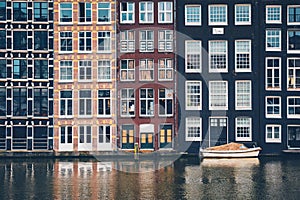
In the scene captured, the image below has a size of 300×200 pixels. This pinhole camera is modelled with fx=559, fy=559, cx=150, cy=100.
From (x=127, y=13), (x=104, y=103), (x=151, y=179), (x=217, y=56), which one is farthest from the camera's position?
(x=127, y=13)

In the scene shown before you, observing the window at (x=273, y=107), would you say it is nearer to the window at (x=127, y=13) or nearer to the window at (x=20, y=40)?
the window at (x=127, y=13)

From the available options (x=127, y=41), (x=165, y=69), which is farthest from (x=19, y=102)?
(x=165, y=69)

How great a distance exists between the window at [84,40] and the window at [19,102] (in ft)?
22.7

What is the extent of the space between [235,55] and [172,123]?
910 centimetres

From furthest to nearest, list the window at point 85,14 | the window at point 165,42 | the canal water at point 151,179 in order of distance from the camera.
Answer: the window at point 85,14 < the window at point 165,42 < the canal water at point 151,179

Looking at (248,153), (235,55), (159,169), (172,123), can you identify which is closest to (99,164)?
(159,169)

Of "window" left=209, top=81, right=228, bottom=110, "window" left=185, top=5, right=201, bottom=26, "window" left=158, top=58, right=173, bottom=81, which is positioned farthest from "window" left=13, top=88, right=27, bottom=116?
"window" left=209, top=81, right=228, bottom=110

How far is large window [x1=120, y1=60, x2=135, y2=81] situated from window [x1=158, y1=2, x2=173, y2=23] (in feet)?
16.9

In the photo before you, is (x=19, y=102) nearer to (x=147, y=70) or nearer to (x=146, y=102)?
(x=146, y=102)

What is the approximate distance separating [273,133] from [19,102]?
24981mm

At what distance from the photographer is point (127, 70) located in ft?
182

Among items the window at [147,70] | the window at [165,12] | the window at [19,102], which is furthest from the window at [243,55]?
the window at [19,102]

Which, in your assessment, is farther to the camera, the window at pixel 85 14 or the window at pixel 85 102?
the window at pixel 85 14

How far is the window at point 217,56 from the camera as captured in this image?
180ft
